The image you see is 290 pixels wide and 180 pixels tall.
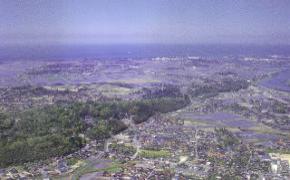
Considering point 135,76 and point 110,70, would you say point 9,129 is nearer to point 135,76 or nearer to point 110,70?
point 135,76

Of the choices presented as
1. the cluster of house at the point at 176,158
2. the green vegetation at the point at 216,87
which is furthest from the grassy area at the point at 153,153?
the green vegetation at the point at 216,87

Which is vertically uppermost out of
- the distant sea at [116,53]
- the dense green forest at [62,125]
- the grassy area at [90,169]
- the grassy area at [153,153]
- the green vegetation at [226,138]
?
the distant sea at [116,53]

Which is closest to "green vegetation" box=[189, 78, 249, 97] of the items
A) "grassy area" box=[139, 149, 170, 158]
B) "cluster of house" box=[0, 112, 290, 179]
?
"cluster of house" box=[0, 112, 290, 179]

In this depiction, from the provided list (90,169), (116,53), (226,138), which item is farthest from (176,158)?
(116,53)

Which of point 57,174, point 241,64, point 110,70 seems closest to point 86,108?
point 57,174

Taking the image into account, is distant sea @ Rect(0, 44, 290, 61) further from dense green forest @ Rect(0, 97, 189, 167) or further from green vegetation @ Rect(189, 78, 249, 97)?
dense green forest @ Rect(0, 97, 189, 167)

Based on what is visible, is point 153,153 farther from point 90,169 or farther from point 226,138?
point 226,138

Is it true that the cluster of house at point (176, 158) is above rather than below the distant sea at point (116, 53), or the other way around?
below

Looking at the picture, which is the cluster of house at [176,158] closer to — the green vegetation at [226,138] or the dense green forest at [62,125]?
the green vegetation at [226,138]

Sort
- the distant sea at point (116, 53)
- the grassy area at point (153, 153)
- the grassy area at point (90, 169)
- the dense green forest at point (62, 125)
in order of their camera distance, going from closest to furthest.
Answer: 1. the grassy area at point (90, 169)
2. the grassy area at point (153, 153)
3. the dense green forest at point (62, 125)
4. the distant sea at point (116, 53)
